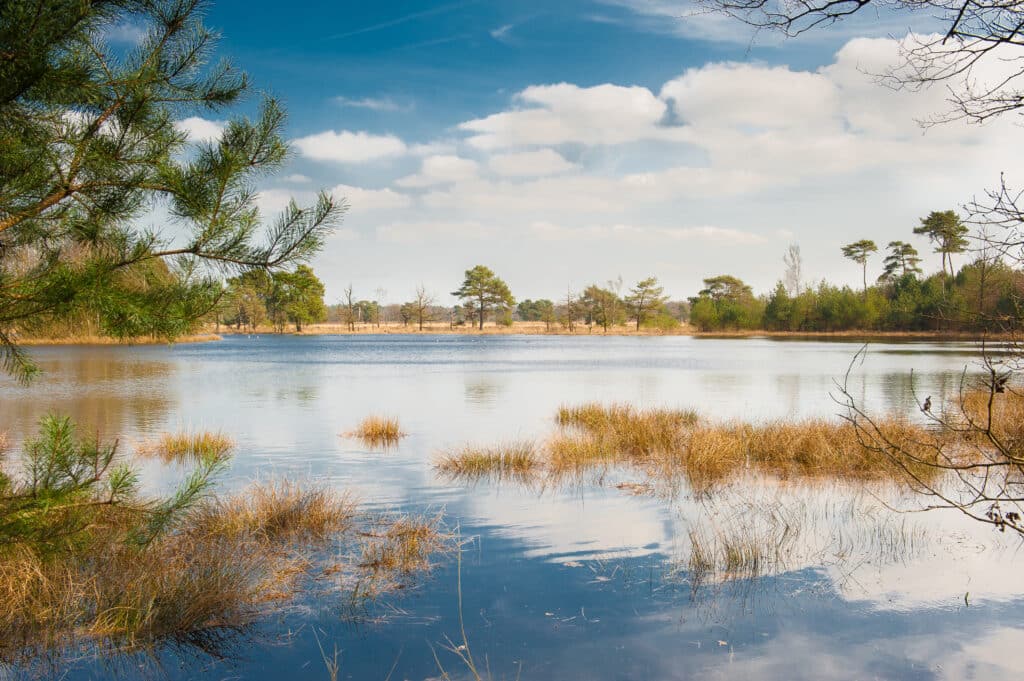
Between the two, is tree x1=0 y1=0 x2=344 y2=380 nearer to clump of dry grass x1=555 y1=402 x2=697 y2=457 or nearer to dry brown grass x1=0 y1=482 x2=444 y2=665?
dry brown grass x1=0 y1=482 x2=444 y2=665

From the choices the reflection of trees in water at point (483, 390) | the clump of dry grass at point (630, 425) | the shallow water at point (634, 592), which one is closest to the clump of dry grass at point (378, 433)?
the shallow water at point (634, 592)

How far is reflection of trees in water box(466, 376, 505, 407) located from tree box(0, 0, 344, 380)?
52.5ft

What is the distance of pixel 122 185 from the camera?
446cm

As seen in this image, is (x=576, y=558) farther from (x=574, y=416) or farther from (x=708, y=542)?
(x=574, y=416)

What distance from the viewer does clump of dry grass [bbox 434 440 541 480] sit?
11039mm

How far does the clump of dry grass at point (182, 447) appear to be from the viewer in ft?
39.8

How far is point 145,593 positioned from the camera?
5137mm

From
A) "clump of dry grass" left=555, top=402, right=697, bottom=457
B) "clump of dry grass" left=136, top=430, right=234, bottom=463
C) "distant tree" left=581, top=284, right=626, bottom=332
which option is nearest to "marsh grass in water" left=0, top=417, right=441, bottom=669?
"clump of dry grass" left=136, top=430, right=234, bottom=463

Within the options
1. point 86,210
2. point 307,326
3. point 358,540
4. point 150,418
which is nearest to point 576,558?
point 358,540

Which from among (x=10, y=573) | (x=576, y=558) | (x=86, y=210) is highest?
(x=86, y=210)

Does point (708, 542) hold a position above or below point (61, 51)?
below

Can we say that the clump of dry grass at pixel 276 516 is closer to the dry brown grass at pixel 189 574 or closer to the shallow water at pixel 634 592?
the dry brown grass at pixel 189 574

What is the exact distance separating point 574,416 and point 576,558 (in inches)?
380

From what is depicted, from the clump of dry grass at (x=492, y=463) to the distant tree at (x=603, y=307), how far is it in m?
84.5
